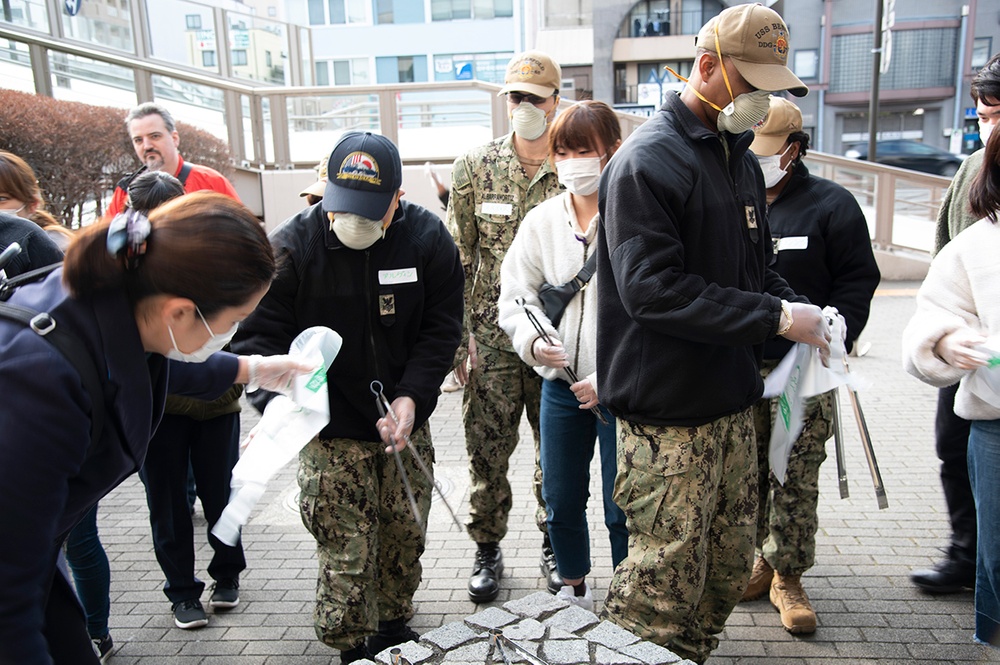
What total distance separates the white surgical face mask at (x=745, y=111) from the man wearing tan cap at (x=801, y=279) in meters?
0.92

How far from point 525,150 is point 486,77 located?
37.5 metres

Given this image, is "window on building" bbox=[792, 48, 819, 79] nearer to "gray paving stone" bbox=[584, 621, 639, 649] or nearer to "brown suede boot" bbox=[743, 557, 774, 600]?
"brown suede boot" bbox=[743, 557, 774, 600]

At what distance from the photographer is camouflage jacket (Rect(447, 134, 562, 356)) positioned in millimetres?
3904

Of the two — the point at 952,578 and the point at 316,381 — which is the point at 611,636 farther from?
the point at 952,578

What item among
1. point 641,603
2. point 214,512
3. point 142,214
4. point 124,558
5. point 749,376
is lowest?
point 124,558

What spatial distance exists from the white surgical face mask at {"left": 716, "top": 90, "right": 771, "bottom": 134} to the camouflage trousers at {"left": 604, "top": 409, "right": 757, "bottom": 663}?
2.94 ft

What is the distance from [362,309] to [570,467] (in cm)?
100

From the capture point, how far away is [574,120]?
3.14m

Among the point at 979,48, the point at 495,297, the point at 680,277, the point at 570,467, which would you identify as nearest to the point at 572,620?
the point at 570,467

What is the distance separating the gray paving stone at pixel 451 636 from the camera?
2291mm

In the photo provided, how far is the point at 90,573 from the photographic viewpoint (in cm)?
323

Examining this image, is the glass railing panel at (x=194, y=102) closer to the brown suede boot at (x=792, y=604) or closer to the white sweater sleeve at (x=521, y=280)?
the white sweater sleeve at (x=521, y=280)

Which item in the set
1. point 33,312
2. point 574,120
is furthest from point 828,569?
point 33,312

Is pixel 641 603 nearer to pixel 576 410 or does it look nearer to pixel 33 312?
pixel 576 410
